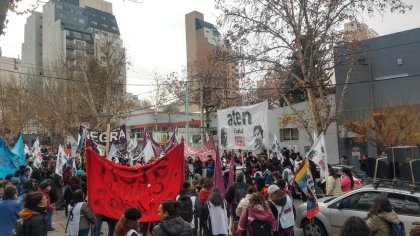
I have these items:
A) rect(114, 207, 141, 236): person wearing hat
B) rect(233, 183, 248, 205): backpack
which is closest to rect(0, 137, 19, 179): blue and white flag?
rect(233, 183, 248, 205): backpack

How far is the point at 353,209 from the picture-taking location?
8805mm

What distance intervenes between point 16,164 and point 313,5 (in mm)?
17656

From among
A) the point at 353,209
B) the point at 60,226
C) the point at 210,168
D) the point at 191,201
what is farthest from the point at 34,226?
the point at 210,168

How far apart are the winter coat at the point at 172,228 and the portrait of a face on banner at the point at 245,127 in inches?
350

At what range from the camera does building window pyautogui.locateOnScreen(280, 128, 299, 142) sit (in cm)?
3328

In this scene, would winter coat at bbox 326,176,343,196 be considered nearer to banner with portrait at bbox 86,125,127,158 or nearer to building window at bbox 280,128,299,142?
banner with portrait at bbox 86,125,127,158

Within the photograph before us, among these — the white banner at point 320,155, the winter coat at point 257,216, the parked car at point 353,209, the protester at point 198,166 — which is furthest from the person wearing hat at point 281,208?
the protester at point 198,166

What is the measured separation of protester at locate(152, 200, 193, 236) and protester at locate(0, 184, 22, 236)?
3.29 metres

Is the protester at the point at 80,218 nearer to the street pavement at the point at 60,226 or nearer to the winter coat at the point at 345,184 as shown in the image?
the street pavement at the point at 60,226

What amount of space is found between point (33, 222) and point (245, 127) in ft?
31.7

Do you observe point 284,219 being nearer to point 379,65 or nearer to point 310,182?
point 310,182

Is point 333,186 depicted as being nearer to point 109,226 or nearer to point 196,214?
point 196,214

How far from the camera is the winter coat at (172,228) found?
4789mm

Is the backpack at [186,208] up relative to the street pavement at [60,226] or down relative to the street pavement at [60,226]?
up
